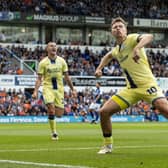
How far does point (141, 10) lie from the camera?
66.6 m

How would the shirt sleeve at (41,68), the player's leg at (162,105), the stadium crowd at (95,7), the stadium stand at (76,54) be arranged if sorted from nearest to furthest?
the player's leg at (162,105) < the shirt sleeve at (41,68) < the stadium stand at (76,54) < the stadium crowd at (95,7)

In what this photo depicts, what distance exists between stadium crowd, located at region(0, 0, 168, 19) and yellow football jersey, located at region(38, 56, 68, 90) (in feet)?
131

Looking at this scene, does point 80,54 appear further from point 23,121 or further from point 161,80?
point 23,121

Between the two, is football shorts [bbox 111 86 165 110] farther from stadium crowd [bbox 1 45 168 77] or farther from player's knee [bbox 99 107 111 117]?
stadium crowd [bbox 1 45 168 77]

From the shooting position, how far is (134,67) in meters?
11.9

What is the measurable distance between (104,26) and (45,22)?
24.9 feet

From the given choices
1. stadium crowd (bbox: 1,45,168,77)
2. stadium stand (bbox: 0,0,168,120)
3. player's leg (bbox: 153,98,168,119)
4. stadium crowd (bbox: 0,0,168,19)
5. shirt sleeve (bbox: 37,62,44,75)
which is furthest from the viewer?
stadium crowd (bbox: 0,0,168,19)

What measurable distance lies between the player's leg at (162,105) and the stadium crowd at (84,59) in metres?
39.3

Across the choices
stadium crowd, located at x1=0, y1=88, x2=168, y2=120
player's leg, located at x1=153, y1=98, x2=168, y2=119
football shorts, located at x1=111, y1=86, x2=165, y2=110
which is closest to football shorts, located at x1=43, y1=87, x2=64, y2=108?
football shorts, located at x1=111, y1=86, x2=165, y2=110

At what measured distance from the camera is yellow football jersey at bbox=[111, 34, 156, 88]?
1190 centimetres

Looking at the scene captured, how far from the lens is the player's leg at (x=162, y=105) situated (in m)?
11.5

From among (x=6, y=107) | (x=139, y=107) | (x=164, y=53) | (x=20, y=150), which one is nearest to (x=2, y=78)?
(x=6, y=107)

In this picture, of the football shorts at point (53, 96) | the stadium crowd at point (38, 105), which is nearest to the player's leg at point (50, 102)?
the football shorts at point (53, 96)

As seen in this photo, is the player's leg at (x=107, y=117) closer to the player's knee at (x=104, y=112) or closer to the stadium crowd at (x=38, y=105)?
the player's knee at (x=104, y=112)
